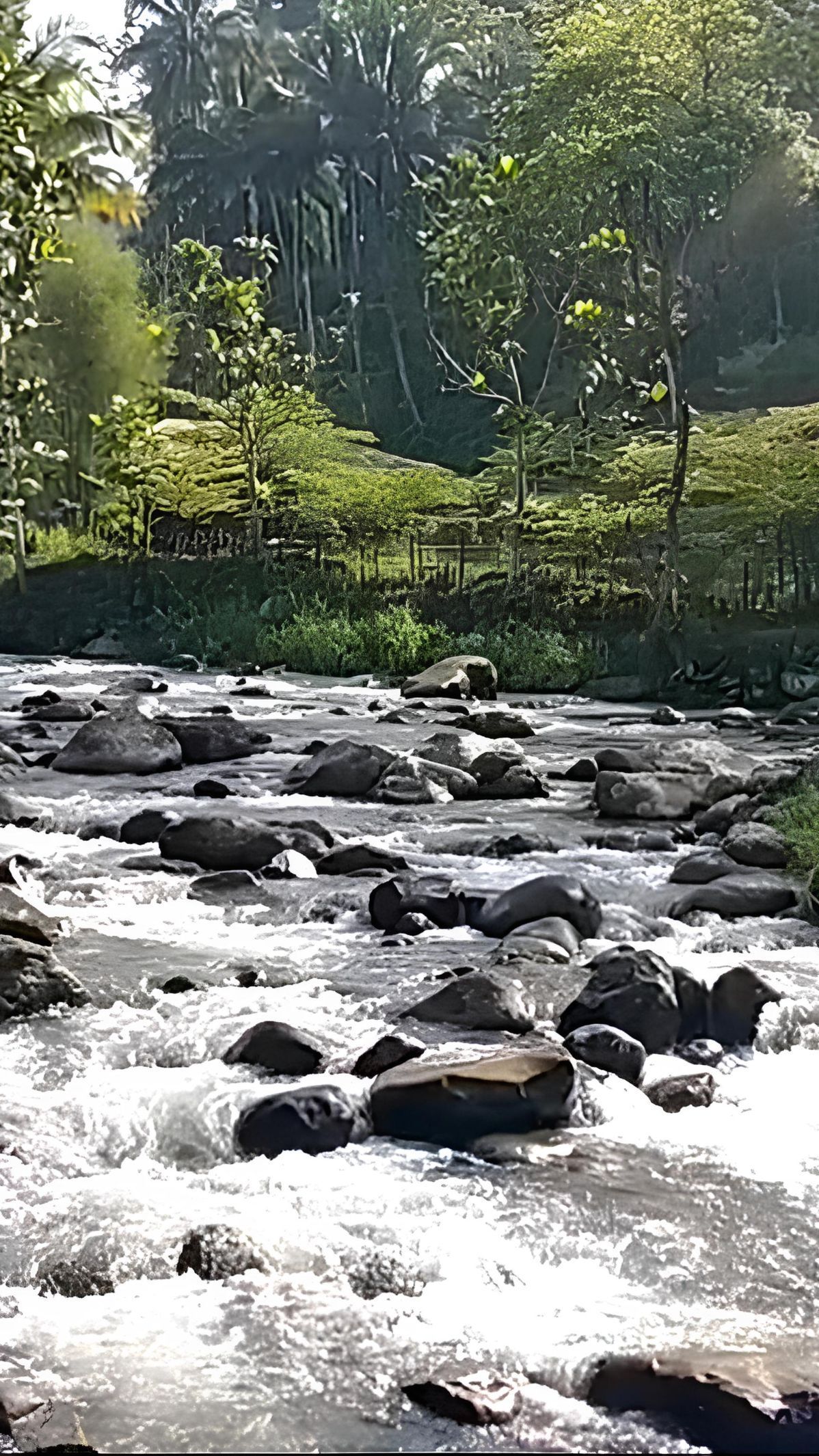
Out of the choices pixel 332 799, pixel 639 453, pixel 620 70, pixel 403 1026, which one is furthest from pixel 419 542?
pixel 403 1026

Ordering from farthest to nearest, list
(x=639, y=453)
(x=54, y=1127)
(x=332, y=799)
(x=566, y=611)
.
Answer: (x=639, y=453), (x=566, y=611), (x=332, y=799), (x=54, y=1127)

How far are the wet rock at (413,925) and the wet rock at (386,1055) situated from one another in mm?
1951

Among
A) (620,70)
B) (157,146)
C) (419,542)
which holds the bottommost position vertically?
(419,542)

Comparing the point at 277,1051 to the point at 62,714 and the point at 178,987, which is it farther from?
the point at 62,714

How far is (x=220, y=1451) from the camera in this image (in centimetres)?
298

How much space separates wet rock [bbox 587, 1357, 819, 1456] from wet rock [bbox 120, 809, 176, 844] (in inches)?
239

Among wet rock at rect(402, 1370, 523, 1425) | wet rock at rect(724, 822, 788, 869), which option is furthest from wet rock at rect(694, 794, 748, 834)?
wet rock at rect(402, 1370, 523, 1425)

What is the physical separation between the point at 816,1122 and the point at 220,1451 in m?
2.28

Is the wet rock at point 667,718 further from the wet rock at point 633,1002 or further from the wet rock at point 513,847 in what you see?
the wet rock at point 633,1002

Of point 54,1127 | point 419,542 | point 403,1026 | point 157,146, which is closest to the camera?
point 54,1127

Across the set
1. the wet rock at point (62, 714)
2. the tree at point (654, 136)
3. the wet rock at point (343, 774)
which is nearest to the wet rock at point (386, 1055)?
the wet rock at point (343, 774)

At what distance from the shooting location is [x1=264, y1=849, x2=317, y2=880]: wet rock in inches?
312

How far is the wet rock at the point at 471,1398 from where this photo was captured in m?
3.07

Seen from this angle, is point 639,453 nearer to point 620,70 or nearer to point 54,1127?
point 620,70
